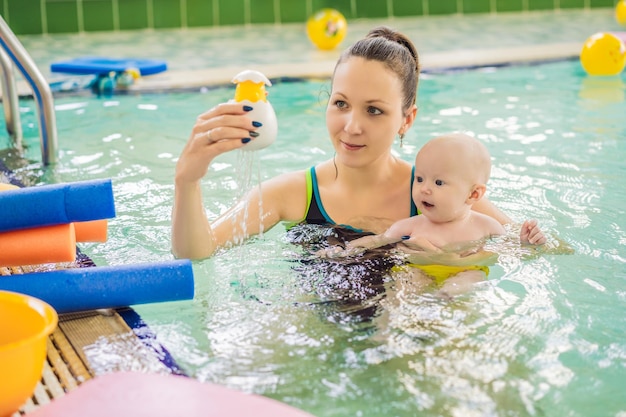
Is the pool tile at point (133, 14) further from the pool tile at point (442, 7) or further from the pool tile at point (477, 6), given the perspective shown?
the pool tile at point (477, 6)

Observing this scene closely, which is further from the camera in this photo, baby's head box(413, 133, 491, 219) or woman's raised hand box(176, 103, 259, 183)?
baby's head box(413, 133, 491, 219)

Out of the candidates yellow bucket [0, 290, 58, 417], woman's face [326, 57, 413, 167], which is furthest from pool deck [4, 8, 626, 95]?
yellow bucket [0, 290, 58, 417]

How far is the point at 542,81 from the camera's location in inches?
300

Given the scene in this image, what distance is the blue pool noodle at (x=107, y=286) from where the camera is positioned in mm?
2559

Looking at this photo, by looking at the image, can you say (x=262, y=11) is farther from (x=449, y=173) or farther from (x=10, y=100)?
(x=449, y=173)

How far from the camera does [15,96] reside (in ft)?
17.2

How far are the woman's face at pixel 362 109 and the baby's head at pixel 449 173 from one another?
173mm

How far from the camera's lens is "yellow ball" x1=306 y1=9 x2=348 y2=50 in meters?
9.16

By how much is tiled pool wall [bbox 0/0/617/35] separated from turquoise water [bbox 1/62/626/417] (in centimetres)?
615

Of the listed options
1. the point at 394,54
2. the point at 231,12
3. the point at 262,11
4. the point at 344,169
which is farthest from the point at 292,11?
the point at 394,54

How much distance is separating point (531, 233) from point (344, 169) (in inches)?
29.6

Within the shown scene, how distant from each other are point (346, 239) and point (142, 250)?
2.86ft

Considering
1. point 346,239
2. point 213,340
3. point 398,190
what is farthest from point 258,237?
point 213,340

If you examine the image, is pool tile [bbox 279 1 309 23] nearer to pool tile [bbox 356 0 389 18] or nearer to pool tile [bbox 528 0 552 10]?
pool tile [bbox 356 0 389 18]
